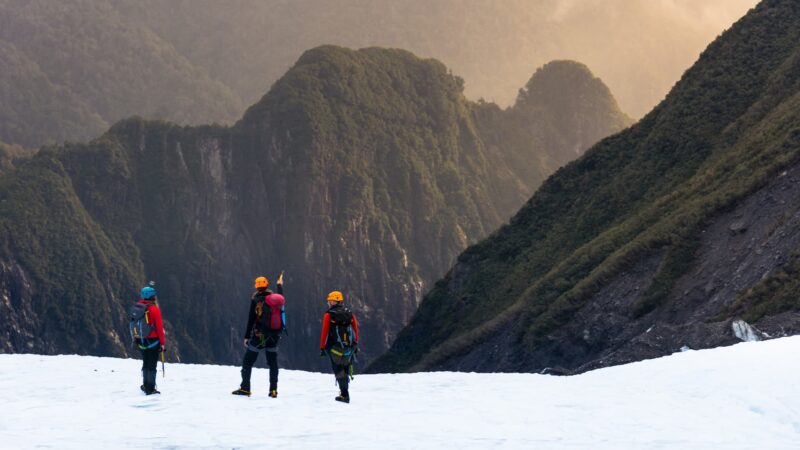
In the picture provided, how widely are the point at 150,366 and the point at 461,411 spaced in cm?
767

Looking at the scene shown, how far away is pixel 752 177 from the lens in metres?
57.4

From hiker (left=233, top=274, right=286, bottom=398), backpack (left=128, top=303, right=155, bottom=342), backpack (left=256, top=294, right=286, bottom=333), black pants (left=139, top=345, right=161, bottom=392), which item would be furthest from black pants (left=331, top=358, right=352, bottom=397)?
backpack (left=128, top=303, right=155, bottom=342)

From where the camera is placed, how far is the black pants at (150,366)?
26.0 meters

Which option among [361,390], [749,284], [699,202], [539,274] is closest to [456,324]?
[539,274]

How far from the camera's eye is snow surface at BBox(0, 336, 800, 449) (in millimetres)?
20141

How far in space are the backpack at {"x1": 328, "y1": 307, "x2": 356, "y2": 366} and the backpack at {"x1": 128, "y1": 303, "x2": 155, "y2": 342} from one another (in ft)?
14.3

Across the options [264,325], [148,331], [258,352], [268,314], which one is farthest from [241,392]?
[148,331]

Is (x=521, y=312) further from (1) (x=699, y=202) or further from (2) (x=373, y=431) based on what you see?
(2) (x=373, y=431)

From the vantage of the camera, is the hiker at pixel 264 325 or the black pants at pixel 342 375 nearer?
the black pants at pixel 342 375

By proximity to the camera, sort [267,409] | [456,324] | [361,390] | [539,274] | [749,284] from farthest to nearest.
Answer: [456,324] < [539,274] < [749,284] < [361,390] < [267,409]

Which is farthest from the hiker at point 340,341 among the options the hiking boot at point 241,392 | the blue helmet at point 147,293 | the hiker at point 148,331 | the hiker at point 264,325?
the blue helmet at point 147,293

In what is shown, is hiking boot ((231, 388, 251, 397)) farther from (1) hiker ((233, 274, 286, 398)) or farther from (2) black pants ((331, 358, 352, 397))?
(2) black pants ((331, 358, 352, 397))

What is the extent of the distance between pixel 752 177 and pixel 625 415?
127ft

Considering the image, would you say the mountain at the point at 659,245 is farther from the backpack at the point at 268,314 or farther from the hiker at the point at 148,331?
the hiker at the point at 148,331
